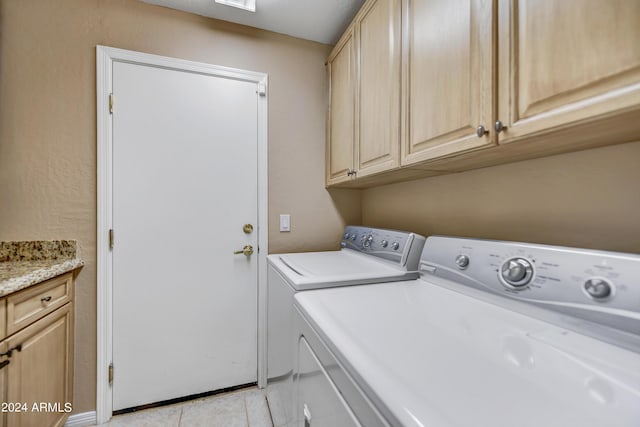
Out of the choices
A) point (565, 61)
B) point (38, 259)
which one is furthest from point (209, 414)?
point (565, 61)

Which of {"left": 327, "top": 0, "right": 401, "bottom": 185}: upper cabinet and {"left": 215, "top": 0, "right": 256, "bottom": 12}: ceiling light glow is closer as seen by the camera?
{"left": 327, "top": 0, "right": 401, "bottom": 185}: upper cabinet

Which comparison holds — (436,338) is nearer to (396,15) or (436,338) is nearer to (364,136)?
(364,136)

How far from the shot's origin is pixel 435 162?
1096 mm

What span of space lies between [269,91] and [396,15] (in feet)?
3.35

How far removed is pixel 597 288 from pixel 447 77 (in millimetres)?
758

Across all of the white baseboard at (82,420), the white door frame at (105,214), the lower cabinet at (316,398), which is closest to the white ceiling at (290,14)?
the white door frame at (105,214)

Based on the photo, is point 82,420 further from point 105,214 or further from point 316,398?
point 316,398

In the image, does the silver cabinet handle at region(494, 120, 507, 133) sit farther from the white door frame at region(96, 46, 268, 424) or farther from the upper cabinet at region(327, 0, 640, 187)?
the white door frame at region(96, 46, 268, 424)

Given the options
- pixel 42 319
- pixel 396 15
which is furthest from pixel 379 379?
pixel 42 319

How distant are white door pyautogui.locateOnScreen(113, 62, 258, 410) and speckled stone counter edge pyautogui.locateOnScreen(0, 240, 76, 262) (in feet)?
0.74

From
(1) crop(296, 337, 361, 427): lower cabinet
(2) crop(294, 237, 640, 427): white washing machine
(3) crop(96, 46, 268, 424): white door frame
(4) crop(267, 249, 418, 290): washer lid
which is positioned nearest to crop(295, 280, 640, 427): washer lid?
(2) crop(294, 237, 640, 427): white washing machine

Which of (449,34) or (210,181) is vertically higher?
(449,34)

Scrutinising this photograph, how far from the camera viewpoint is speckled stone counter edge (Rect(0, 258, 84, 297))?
3.37 feet

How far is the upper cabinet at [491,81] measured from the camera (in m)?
0.58
